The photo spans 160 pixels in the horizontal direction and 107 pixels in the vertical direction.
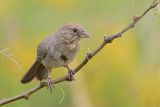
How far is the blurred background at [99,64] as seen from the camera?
173 inches

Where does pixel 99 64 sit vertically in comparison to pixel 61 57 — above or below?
below

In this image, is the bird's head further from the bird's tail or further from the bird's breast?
the bird's tail

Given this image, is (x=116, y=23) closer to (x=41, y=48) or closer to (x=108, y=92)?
(x=108, y=92)

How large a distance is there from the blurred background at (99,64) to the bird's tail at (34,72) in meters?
0.22

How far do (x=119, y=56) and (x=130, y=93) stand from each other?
685 mm

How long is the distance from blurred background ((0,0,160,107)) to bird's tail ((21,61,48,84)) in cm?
22

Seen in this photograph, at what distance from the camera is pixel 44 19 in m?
7.16

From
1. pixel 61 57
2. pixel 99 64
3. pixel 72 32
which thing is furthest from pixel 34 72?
pixel 99 64

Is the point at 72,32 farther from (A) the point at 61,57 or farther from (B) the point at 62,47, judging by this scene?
(A) the point at 61,57

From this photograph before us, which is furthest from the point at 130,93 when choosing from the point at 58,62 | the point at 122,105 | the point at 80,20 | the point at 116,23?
the point at 80,20

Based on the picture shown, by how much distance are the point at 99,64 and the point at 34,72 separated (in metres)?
1.08

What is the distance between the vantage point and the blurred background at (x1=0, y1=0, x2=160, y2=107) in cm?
441

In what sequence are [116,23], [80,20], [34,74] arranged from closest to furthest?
[34,74] → [116,23] → [80,20]

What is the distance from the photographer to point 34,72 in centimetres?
463
